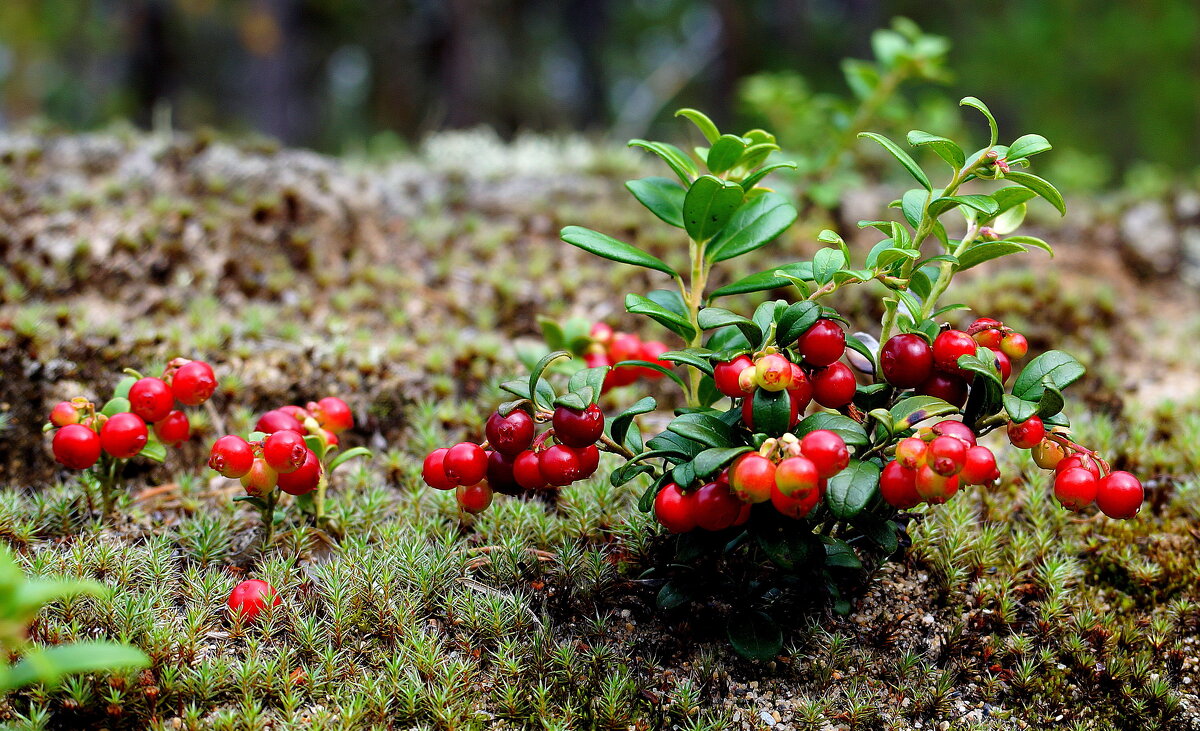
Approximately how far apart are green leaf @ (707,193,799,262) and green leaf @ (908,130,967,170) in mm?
345

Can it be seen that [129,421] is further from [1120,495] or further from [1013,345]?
[1120,495]

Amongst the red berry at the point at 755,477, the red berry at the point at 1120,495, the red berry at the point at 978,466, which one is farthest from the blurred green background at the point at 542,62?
the red berry at the point at 755,477

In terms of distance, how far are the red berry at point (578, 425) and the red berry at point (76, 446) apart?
49.0 inches

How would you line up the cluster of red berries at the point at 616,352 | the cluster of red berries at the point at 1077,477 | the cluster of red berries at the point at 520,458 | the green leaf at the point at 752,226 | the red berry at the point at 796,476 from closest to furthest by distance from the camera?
the red berry at the point at 796,476 → the cluster of red berries at the point at 1077,477 → the cluster of red berries at the point at 520,458 → the green leaf at the point at 752,226 → the cluster of red berries at the point at 616,352

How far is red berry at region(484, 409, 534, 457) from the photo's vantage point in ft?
6.03

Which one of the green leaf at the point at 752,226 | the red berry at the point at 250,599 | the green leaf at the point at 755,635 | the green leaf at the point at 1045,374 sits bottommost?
the red berry at the point at 250,599

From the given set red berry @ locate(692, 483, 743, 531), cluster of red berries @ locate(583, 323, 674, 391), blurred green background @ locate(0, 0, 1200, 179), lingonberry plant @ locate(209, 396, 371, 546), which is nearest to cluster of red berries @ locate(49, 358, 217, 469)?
lingonberry plant @ locate(209, 396, 371, 546)

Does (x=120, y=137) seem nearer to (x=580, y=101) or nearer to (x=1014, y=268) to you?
(x=1014, y=268)

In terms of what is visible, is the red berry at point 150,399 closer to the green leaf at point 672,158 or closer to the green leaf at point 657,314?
the green leaf at point 657,314

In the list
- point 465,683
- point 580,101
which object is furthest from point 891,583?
point 580,101

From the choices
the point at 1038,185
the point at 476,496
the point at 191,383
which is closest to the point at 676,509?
the point at 476,496

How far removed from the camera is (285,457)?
6.23 ft

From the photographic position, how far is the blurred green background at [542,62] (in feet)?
30.5

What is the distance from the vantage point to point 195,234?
12.8ft
